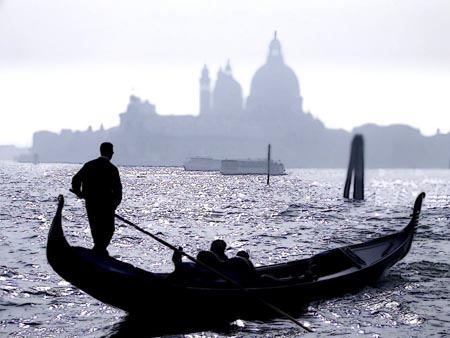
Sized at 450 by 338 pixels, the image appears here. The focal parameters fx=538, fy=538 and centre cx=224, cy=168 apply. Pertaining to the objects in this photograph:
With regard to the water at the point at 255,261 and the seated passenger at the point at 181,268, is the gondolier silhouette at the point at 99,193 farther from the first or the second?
the water at the point at 255,261

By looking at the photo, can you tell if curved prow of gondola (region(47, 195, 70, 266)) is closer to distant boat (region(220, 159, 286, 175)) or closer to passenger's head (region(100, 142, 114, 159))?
passenger's head (region(100, 142, 114, 159))

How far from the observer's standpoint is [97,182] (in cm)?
888

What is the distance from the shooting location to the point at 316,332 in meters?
9.20

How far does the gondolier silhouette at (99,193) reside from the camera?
29.0ft

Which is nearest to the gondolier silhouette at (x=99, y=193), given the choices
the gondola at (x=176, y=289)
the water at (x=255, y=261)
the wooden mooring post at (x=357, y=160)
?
the gondola at (x=176, y=289)

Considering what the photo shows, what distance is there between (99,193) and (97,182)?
185 millimetres

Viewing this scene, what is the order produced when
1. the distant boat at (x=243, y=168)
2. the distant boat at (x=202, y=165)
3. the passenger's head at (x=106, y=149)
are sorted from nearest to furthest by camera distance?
the passenger's head at (x=106, y=149)
the distant boat at (x=243, y=168)
the distant boat at (x=202, y=165)

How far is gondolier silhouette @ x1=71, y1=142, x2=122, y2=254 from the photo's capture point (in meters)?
8.84

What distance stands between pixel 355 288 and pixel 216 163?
161m

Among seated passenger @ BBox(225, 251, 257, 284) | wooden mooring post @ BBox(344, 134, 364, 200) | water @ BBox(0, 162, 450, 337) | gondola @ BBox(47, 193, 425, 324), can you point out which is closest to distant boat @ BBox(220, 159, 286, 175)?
wooden mooring post @ BBox(344, 134, 364, 200)

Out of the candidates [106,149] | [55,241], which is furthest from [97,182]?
[55,241]

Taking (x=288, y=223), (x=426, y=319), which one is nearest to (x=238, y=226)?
(x=288, y=223)

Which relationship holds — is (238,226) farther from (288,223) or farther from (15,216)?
(15,216)

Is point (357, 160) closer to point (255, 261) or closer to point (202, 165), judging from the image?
point (255, 261)
